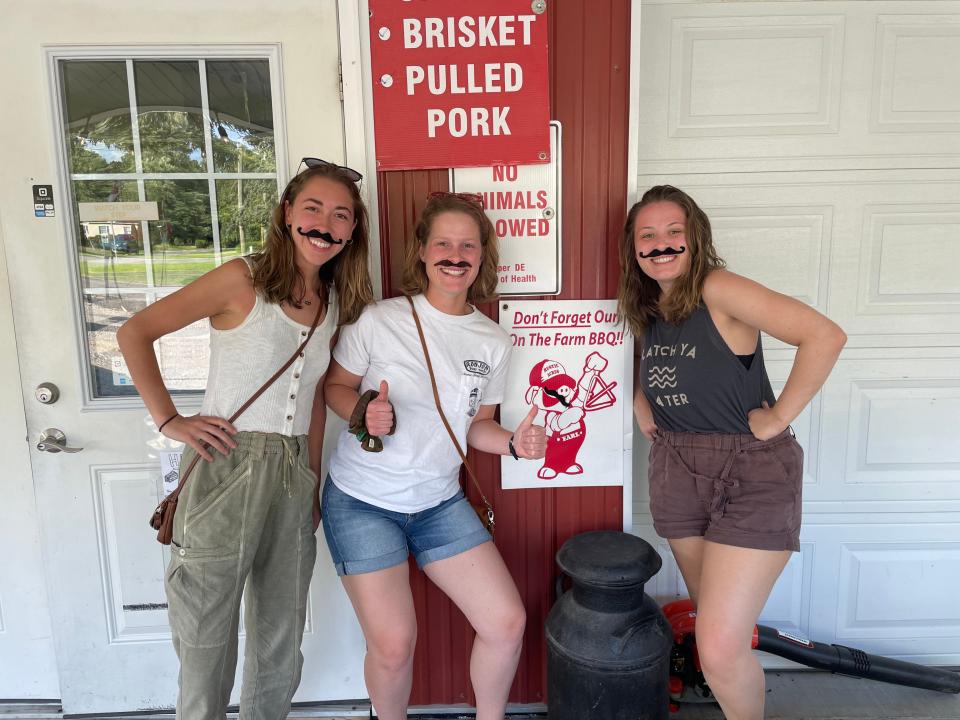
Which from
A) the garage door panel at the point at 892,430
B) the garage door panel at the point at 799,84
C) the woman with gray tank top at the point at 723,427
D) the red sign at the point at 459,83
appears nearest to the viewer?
the woman with gray tank top at the point at 723,427

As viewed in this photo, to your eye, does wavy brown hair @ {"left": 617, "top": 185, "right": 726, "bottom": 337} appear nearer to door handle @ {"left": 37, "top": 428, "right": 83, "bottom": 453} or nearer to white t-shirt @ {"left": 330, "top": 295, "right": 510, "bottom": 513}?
white t-shirt @ {"left": 330, "top": 295, "right": 510, "bottom": 513}

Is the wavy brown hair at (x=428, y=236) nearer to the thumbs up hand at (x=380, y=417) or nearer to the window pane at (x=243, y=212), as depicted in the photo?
the thumbs up hand at (x=380, y=417)

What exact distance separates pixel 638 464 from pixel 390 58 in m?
1.78

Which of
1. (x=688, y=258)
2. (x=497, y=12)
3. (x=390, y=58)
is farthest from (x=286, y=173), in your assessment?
(x=688, y=258)

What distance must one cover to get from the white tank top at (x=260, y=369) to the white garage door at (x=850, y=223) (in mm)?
1477

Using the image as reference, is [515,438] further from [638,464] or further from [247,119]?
[247,119]

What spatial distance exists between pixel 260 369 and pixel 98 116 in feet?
3.87

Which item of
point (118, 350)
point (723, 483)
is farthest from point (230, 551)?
point (723, 483)

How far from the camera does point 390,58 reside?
193cm

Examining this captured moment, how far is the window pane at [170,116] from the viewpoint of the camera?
199 cm

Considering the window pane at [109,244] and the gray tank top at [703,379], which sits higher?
the window pane at [109,244]

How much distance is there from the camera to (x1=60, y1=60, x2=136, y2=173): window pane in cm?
197

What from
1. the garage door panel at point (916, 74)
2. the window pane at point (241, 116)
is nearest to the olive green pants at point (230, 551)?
the window pane at point (241, 116)

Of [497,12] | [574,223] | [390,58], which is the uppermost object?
[497,12]
